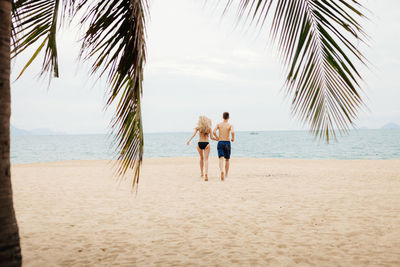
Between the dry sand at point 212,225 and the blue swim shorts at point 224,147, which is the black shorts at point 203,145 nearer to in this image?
the blue swim shorts at point 224,147

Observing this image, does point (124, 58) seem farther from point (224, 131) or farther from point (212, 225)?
point (224, 131)

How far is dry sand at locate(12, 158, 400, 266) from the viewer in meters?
3.61

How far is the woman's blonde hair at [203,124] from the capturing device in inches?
364

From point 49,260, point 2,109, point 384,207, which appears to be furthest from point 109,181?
point 2,109

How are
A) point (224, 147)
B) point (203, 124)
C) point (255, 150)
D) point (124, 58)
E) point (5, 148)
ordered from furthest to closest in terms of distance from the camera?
point (255, 150), point (203, 124), point (224, 147), point (124, 58), point (5, 148)

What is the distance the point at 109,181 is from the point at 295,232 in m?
6.99

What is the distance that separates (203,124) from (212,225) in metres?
4.67

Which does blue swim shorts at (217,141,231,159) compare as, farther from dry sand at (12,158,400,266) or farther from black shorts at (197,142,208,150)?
dry sand at (12,158,400,266)

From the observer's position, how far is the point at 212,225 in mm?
4902

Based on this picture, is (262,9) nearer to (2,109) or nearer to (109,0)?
(109,0)

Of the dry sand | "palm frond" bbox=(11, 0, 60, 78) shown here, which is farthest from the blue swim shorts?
"palm frond" bbox=(11, 0, 60, 78)

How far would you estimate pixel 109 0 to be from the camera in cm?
312

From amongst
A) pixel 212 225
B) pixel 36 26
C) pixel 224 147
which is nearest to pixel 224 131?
pixel 224 147

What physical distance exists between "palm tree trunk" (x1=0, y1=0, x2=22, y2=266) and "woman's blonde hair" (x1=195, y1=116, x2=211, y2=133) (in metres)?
7.34
